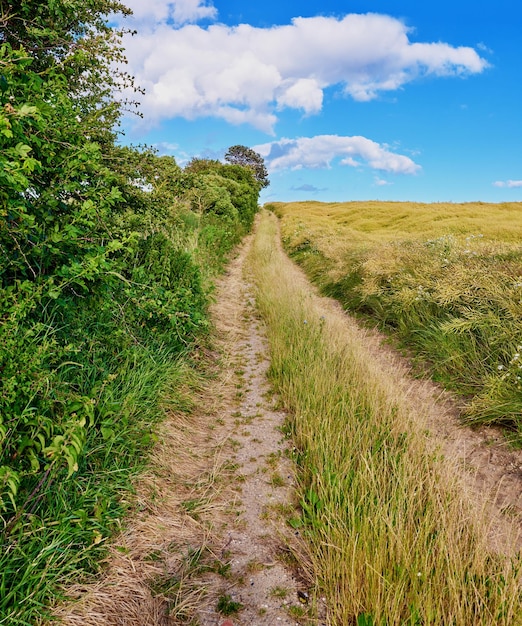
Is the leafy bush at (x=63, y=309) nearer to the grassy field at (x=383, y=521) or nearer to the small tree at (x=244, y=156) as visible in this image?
the grassy field at (x=383, y=521)

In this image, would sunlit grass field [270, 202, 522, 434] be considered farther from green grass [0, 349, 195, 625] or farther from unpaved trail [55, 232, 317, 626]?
green grass [0, 349, 195, 625]

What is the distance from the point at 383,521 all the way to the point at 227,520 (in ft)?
4.05

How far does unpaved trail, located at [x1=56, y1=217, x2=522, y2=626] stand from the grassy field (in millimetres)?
192

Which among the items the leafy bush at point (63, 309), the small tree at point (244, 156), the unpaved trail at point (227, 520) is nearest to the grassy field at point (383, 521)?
the unpaved trail at point (227, 520)

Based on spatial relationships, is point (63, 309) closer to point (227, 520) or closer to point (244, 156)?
point (227, 520)

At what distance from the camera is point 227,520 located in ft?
9.71

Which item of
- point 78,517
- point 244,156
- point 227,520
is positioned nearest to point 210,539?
point 227,520

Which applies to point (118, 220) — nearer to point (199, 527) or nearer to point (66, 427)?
point (66, 427)

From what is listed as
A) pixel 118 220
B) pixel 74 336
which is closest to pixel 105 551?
pixel 74 336

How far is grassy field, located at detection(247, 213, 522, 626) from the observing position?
2029 mm

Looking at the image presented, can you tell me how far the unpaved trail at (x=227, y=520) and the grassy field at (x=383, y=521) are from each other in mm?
192

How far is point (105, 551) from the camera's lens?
2.43 meters

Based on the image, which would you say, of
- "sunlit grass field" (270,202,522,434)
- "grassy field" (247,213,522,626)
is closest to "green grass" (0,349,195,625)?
"grassy field" (247,213,522,626)

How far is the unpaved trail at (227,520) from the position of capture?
2207 mm
